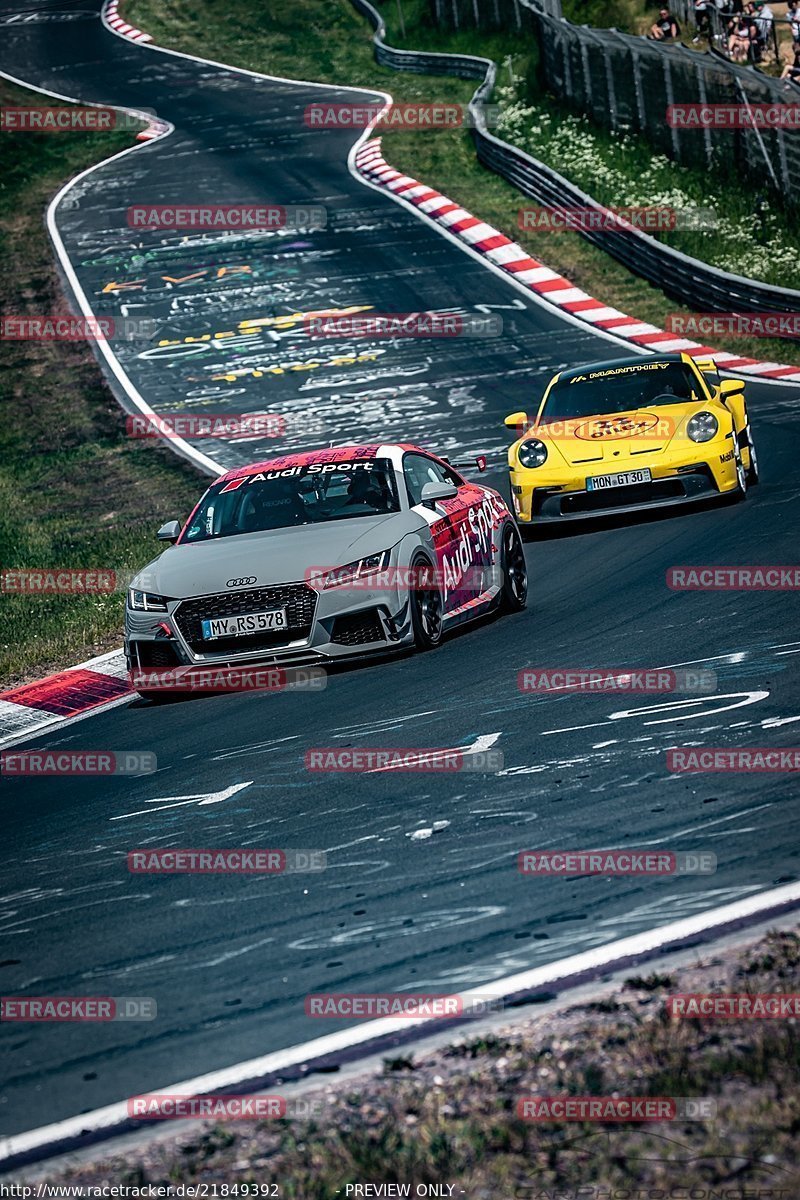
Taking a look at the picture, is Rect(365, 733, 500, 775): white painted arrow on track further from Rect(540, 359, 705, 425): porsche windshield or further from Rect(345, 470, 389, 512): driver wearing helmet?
Rect(540, 359, 705, 425): porsche windshield

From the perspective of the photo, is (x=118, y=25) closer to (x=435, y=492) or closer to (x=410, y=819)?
(x=435, y=492)

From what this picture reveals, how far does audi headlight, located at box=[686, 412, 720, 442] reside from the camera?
14.6 metres

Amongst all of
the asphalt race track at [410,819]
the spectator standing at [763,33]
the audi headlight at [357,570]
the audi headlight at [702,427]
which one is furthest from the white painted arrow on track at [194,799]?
the spectator standing at [763,33]

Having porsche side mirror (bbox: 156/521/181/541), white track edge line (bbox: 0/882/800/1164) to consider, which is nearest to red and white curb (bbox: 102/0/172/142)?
porsche side mirror (bbox: 156/521/181/541)

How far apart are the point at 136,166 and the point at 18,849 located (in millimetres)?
33874

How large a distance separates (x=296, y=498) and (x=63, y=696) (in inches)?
80.0

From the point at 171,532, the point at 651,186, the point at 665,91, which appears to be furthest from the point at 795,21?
the point at 171,532

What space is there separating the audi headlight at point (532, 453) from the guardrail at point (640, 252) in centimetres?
942

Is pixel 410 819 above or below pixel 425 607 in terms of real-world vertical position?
above

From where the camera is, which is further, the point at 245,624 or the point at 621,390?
the point at 621,390

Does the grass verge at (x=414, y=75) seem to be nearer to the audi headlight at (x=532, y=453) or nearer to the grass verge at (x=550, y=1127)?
the audi headlight at (x=532, y=453)

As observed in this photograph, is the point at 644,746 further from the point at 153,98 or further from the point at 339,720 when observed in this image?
the point at 153,98

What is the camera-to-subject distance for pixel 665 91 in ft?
102

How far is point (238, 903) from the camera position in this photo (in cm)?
636
